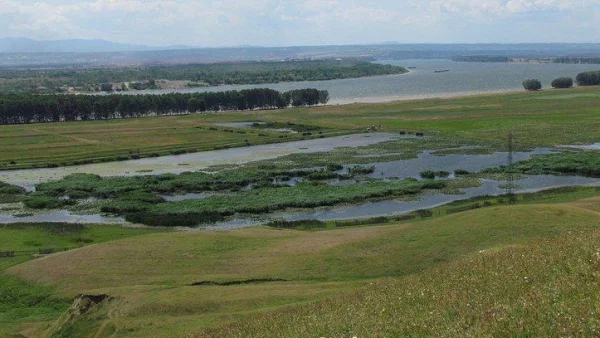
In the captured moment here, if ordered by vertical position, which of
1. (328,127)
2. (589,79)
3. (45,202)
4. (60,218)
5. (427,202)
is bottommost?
(60,218)

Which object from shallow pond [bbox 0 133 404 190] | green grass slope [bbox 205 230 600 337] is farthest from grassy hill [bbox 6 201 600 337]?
shallow pond [bbox 0 133 404 190]

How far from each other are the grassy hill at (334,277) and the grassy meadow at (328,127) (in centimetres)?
4791

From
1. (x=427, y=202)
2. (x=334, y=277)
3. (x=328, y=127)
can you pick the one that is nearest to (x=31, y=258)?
(x=334, y=277)

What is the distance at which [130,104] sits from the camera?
125062 millimetres

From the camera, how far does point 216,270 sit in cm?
2820

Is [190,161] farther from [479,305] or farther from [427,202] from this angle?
[479,305]

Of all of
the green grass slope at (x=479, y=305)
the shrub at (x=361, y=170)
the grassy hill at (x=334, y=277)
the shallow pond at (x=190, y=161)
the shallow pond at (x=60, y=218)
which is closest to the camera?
the green grass slope at (x=479, y=305)

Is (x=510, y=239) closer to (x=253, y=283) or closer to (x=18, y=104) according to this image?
(x=253, y=283)

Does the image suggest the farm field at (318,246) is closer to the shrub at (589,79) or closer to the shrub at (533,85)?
the shrub at (533,85)

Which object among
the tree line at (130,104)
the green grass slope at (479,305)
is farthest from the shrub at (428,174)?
the tree line at (130,104)

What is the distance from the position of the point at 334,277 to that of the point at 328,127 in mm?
76275

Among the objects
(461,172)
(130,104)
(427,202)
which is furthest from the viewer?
(130,104)

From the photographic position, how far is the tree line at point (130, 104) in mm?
116250

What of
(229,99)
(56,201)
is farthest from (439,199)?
(229,99)
